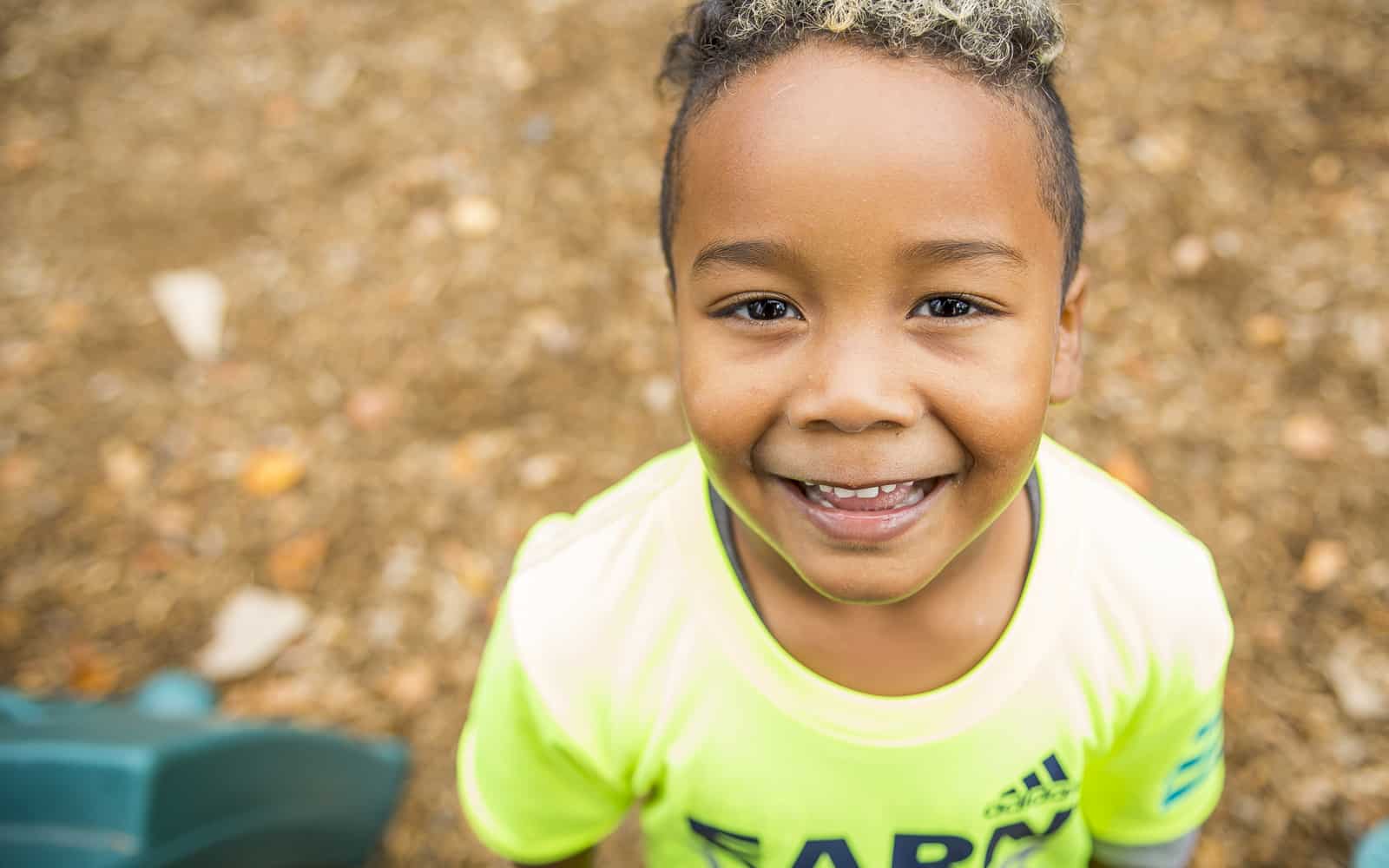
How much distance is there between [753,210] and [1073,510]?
0.66 m

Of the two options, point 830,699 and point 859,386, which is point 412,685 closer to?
point 830,699

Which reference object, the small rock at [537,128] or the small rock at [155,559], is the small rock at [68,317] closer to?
the small rock at [155,559]

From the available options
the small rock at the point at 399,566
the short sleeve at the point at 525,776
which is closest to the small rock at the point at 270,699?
the small rock at the point at 399,566

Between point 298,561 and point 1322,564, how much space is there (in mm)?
3012

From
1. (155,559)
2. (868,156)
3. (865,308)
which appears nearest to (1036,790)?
(865,308)

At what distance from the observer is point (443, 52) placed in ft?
13.8

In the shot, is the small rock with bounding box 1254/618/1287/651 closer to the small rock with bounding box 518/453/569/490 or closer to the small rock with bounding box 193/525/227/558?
the small rock with bounding box 518/453/569/490

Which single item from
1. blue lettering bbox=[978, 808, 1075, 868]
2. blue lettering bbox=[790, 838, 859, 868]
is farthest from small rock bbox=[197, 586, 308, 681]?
blue lettering bbox=[978, 808, 1075, 868]

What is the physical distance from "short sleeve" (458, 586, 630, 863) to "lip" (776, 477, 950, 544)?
46 centimetres

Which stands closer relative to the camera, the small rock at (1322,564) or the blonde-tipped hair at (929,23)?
the blonde-tipped hair at (929,23)

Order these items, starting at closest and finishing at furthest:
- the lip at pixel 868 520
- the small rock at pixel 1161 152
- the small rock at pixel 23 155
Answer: the lip at pixel 868 520
the small rock at pixel 1161 152
the small rock at pixel 23 155

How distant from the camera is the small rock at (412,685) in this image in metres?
2.82

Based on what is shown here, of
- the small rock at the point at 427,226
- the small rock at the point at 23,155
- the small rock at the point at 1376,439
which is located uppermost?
the small rock at the point at 1376,439

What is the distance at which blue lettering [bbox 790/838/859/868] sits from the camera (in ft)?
4.20
